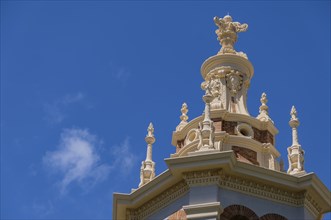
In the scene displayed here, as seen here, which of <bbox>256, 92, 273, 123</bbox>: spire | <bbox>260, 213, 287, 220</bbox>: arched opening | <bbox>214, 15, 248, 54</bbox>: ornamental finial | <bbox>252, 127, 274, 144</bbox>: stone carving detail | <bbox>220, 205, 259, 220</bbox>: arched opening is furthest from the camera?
<bbox>214, 15, 248, 54</bbox>: ornamental finial

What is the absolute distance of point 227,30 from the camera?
38.5 m

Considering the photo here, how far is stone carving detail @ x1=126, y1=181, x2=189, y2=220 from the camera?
31375mm

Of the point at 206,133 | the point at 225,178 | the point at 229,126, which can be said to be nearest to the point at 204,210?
the point at 225,178

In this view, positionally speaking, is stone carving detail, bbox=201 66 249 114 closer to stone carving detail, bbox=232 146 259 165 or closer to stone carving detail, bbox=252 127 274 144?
stone carving detail, bbox=252 127 274 144

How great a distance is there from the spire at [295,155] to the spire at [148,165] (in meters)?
4.72

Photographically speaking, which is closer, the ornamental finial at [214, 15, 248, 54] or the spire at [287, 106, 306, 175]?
the spire at [287, 106, 306, 175]

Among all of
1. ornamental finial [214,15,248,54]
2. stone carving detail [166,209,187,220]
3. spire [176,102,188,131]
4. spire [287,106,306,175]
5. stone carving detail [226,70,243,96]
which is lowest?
stone carving detail [166,209,187,220]

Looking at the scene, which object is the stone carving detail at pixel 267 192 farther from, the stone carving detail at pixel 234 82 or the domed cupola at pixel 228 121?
the stone carving detail at pixel 234 82

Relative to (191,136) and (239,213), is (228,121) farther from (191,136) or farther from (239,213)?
(239,213)

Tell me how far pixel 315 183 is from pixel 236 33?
9.48m

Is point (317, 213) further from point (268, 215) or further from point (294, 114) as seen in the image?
point (294, 114)

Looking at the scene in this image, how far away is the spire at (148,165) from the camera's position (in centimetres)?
3366

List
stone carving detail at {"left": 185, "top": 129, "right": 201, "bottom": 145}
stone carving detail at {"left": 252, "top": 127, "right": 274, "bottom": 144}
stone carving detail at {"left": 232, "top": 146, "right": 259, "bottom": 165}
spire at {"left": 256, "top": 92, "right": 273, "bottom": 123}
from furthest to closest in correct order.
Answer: spire at {"left": 256, "top": 92, "right": 273, "bottom": 123} → stone carving detail at {"left": 252, "top": 127, "right": 274, "bottom": 144} → stone carving detail at {"left": 185, "top": 129, "right": 201, "bottom": 145} → stone carving detail at {"left": 232, "top": 146, "right": 259, "bottom": 165}

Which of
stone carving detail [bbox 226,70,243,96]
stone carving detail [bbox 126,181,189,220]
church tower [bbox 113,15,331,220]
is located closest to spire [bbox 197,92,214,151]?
church tower [bbox 113,15,331,220]
